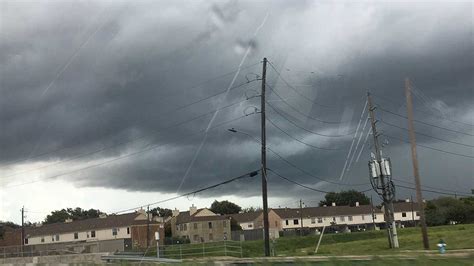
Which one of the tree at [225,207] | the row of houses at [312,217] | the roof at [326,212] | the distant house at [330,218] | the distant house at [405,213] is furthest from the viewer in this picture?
the tree at [225,207]

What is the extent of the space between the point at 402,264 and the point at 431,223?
347ft

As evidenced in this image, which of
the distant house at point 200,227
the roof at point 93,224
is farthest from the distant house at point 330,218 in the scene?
the roof at point 93,224

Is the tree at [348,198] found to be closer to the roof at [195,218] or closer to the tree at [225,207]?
the tree at [225,207]

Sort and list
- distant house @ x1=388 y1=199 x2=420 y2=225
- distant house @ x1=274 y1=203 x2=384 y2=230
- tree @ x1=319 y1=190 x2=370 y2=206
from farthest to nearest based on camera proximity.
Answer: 1. tree @ x1=319 y1=190 x2=370 y2=206
2. distant house @ x1=388 y1=199 x2=420 y2=225
3. distant house @ x1=274 y1=203 x2=384 y2=230

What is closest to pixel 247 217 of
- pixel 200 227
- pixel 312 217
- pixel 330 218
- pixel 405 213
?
pixel 312 217

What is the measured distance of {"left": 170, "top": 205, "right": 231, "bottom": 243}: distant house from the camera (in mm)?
116688

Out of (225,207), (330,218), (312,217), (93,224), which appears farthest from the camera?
(225,207)

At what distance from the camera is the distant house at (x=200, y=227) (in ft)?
383

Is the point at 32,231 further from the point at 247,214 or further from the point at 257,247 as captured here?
the point at 257,247

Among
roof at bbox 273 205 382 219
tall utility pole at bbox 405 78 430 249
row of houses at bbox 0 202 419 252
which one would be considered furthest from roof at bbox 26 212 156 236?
tall utility pole at bbox 405 78 430 249

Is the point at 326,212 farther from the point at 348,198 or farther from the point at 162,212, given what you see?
the point at 162,212

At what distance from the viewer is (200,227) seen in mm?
120188

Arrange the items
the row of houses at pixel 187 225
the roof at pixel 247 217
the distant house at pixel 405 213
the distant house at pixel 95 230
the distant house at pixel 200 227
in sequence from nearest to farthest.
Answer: the row of houses at pixel 187 225, the distant house at pixel 200 227, the distant house at pixel 95 230, the roof at pixel 247 217, the distant house at pixel 405 213

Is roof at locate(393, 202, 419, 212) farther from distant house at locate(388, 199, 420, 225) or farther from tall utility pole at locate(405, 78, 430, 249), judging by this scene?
tall utility pole at locate(405, 78, 430, 249)
